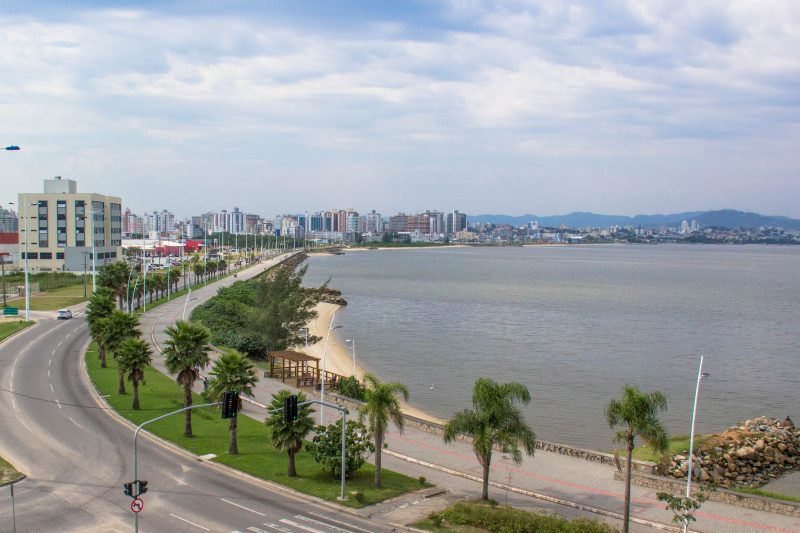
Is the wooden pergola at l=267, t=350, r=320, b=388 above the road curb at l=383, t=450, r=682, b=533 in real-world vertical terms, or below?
above

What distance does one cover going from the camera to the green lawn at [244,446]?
3011 cm

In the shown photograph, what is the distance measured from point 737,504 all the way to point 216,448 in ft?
76.7

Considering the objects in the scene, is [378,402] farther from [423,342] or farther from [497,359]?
[423,342]

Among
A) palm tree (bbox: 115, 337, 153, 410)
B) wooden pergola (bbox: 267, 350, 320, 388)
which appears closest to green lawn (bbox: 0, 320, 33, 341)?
→ wooden pergola (bbox: 267, 350, 320, 388)

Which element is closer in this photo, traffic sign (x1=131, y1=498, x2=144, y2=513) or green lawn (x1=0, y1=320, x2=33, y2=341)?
traffic sign (x1=131, y1=498, x2=144, y2=513)

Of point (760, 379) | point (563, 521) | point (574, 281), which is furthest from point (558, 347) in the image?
point (574, 281)

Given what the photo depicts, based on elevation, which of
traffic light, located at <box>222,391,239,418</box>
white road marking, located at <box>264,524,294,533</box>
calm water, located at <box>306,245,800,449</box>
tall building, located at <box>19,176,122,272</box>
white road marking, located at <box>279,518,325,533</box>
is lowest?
calm water, located at <box>306,245,800,449</box>

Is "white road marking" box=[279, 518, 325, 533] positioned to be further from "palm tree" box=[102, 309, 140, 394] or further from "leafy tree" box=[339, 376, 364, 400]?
"palm tree" box=[102, 309, 140, 394]

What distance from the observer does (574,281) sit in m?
178

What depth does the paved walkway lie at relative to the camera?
26812 millimetres

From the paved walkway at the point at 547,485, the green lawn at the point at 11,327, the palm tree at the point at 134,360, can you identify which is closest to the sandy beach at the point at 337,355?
the paved walkway at the point at 547,485

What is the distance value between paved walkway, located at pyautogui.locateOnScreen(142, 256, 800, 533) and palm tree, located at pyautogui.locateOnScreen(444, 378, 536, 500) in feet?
8.09

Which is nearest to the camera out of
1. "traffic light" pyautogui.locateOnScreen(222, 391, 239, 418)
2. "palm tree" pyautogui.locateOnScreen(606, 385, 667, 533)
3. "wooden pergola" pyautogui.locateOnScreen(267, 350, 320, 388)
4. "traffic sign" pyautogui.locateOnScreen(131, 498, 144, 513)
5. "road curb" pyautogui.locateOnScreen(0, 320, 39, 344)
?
"traffic sign" pyautogui.locateOnScreen(131, 498, 144, 513)

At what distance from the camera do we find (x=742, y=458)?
35.8 meters
